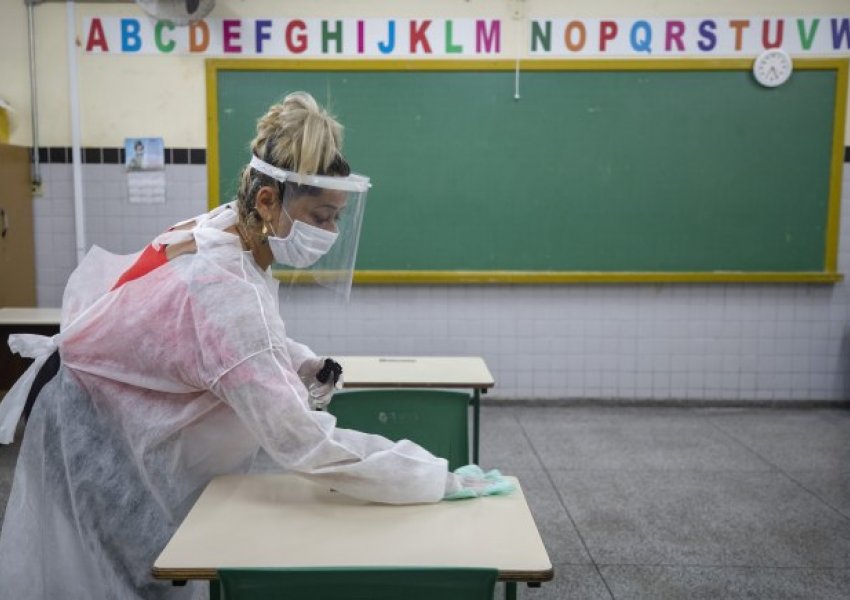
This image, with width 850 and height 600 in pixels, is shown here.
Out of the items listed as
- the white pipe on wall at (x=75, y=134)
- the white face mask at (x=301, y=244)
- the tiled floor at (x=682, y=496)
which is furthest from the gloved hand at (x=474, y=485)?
the white pipe on wall at (x=75, y=134)

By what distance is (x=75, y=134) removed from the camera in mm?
4547

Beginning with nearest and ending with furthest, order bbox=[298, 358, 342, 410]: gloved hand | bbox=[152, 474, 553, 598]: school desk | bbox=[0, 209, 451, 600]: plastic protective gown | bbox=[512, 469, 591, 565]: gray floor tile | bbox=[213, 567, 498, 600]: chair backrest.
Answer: bbox=[213, 567, 498, 600]: chair backrest, bbox=[152, 474, 553, 598]: school desk, bbox=[0, 209, 451, 600]: plastic protective gown, bbox=[298, 358, 342, 410]: gloved hand, bbox=[512, 469, 591, 565]: gray floor tile

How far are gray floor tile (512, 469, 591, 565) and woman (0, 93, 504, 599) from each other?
1.38 meters

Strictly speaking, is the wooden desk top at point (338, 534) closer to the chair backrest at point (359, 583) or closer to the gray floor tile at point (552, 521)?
the chair backrest at point (359, 583)

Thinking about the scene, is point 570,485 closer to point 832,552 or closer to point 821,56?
point 832,552

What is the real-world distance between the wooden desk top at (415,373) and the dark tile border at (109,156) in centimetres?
202

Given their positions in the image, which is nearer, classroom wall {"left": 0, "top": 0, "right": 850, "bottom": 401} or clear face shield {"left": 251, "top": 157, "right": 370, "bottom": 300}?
clear face shield {"left": 251, "top": 157, "right": 370, "bottom": 300}

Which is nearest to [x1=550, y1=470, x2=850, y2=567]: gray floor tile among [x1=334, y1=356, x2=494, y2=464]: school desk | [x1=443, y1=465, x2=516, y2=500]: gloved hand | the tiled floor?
the tiled floor

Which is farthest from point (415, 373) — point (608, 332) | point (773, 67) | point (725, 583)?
point (773, 67)

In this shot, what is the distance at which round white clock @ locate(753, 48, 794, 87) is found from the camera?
177 inches

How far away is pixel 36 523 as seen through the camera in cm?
147

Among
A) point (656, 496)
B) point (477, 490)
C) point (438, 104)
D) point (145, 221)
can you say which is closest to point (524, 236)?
point (438, 104)

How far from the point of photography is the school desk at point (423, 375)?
2.81m

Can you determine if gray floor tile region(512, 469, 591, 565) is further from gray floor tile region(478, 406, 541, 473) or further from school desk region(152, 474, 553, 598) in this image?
school desk region(152, 474, 553, 598)
